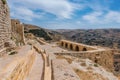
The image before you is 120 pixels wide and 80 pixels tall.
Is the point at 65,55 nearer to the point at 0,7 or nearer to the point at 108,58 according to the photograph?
the point at 108,58

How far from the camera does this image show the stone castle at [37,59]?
228 inches

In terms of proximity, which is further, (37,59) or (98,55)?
(98,55)

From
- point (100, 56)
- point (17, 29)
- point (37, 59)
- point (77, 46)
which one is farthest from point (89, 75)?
point (17, 29)

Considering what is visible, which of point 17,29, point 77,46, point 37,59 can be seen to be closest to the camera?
point 37,59

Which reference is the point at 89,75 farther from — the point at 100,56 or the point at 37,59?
the point at 100,56

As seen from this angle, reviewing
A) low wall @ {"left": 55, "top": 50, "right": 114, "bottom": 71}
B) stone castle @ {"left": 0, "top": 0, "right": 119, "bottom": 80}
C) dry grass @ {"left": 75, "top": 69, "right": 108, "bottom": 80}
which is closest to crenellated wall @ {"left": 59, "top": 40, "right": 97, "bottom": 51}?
stone castle @ {"left": 0, "top": 0, "right": 119, "bottom": 80}

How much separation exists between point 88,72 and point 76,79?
5.34m

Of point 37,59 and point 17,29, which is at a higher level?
point 17,29

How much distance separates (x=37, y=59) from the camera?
38.0 feet

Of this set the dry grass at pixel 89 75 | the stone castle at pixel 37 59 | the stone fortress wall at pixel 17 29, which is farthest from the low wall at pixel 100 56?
the stone fortress wall at pixel 17 29

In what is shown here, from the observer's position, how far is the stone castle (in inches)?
228

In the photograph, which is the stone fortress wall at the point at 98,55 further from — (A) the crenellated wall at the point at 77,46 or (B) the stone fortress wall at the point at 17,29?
(B) the stone fortress wall at the point at 17,29

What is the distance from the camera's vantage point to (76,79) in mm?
5391

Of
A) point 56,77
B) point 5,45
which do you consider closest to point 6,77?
point 56,77
